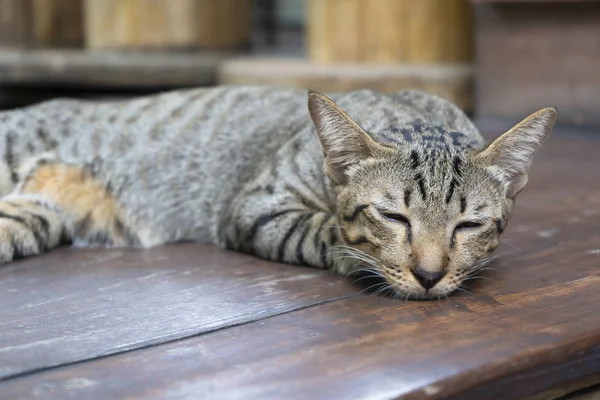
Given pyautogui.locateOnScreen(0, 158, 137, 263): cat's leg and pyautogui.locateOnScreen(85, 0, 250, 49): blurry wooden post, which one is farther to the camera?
pyautogui.locateOnScreen(85, 0, 250, 49): blurry wooden post

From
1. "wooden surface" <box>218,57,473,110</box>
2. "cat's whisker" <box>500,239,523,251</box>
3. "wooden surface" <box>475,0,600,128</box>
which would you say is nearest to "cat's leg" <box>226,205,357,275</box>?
"cat's whisker" <box>500,239,523,251</box>

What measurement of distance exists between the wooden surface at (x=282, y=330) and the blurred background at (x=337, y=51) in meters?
1.93

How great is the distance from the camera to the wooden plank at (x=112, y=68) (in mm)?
5293

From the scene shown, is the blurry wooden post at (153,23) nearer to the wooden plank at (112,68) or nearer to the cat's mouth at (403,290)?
the wooden plank at (112,68)

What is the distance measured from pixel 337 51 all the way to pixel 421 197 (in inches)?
112

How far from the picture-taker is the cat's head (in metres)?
2.14

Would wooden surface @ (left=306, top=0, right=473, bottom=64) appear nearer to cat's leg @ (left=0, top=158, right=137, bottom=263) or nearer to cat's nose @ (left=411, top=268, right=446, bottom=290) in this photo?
cat's leg @ (left=0, top=158, right=137, bottom=263)

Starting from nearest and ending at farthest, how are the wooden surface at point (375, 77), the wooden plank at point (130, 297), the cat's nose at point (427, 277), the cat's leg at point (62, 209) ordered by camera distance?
the wooden plank at point (130, 297) < the cat's nose at point (427, 277) < the cat's leg at point (62, 209) < the wooden surface at point (375, 77)

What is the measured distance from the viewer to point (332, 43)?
491cm

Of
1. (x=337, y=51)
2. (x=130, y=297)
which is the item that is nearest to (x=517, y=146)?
(x=130, y=297)

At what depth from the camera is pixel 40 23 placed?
583 cm

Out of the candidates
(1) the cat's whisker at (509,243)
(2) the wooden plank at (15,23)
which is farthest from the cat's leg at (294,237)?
(2) the wooden plank at (15,23)

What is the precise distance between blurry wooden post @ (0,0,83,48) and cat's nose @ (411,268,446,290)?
4.21 metres

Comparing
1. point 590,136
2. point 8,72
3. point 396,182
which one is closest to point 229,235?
point 396,182
